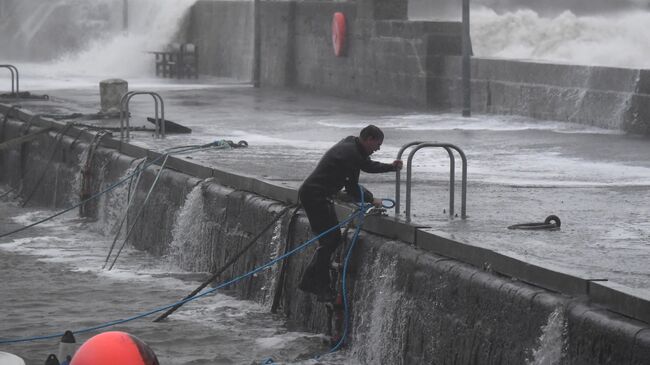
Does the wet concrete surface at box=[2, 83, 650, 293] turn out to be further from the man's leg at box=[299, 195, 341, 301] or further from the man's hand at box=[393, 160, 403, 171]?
the man's leg at box=[299, 195, 341, 301]

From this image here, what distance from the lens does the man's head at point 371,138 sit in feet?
36.5

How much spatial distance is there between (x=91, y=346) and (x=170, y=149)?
10616mm

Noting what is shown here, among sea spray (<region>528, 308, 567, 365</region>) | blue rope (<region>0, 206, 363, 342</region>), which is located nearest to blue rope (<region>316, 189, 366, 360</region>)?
blue rope (<region>0, 206, 363, 342</region>)

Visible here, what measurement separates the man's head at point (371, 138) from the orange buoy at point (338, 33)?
53.5 feet

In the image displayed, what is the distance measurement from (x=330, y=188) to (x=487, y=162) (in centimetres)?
552

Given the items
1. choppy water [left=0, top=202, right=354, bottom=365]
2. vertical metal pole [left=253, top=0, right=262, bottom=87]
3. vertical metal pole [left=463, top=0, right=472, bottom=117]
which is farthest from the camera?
vertical metal pole [left=253, top=0, right=262, bottom=87]

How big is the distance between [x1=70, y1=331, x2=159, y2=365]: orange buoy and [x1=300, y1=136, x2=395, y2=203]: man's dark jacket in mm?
4532

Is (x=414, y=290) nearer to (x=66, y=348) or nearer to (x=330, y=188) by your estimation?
(x=330, y=188)

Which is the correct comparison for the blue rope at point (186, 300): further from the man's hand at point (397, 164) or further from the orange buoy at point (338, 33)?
the orange buoy at point (338, 33)

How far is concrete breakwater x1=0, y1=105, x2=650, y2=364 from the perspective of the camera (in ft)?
28.0

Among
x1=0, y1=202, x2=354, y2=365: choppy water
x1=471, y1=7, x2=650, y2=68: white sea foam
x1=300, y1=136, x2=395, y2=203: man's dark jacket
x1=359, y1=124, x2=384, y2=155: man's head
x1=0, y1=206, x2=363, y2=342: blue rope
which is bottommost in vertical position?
x1=0, y1=202, x2=354, y2=365: choppy water

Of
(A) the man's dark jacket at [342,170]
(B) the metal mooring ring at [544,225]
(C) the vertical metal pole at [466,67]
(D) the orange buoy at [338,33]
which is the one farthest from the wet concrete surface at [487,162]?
(D) the orange buoy at [338,33]

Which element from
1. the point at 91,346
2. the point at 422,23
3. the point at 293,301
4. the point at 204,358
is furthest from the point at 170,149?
the point at 91,346

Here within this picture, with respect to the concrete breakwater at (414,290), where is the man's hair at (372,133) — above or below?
above
